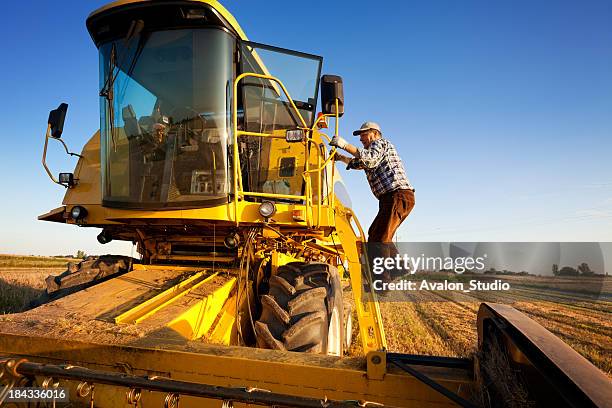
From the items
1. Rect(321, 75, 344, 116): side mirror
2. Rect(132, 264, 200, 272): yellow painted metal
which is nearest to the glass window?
Rect(321, 75, 344, 116): side mirror

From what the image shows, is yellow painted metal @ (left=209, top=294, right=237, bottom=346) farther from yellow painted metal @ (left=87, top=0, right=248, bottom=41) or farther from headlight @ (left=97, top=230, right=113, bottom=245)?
yellow painted metal @ (left=87, top=0, right=248, bottom=41)

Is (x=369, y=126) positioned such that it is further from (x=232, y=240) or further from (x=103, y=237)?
(x=103, y=237)

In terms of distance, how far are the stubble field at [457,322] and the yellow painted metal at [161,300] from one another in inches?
94.2

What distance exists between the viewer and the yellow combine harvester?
7.26ft

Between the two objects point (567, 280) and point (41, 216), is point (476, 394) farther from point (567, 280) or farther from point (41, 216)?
point (567, 280)

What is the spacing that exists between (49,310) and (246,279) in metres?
1.66

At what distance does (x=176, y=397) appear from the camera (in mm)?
1796

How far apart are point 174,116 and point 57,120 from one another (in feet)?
4.66

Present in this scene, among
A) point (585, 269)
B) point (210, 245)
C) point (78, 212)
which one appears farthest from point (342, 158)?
point (585, 269)

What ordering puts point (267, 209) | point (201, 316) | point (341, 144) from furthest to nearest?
point (341, 144) → point (267, 209) → point (201, 316)

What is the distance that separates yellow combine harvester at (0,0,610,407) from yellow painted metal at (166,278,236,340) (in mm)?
17

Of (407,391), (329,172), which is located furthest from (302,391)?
(329,172)

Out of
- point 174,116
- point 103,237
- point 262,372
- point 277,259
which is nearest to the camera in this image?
point 262,372

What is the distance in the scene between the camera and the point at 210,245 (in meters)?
4.54
